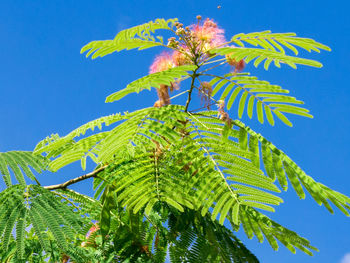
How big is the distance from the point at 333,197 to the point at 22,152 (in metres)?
2.53

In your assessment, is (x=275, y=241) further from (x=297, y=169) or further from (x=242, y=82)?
(x=242, y=82)

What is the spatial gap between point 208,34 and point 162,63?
0.45 metres

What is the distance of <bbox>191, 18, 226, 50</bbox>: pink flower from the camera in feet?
13.0

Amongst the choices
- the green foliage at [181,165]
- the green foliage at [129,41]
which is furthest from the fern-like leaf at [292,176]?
the green foliage at [129,41]

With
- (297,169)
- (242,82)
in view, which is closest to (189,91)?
(242,82)

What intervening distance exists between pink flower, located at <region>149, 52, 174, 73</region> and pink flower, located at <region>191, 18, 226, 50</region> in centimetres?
32

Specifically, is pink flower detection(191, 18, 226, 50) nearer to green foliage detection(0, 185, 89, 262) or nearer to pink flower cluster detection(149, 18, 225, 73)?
pink flower cluster detection(149, 18, 225, 73)

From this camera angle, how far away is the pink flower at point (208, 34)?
13.0 feet

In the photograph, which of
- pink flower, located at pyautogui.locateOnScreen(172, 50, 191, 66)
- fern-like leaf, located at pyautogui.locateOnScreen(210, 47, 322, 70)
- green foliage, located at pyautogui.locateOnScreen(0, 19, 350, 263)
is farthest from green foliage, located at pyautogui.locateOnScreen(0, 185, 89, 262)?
fern-like leaf, located at pyautogui.locateOnScreen(210, 47, 322, 70)

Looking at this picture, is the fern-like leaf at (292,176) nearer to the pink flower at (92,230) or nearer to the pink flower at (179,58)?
the pink flower at (179,58)

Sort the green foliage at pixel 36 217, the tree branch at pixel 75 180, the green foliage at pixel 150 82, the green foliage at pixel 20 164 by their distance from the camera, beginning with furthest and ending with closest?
the tree branch at pixel 75 180, the green foliage at pixel 20 164, the green foliage at pixel 36 217, the green foliage at pixel 150 82

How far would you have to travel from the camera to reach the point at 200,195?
12.4 feet

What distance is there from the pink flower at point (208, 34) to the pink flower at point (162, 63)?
32 cm

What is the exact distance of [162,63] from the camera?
13.6 feet
